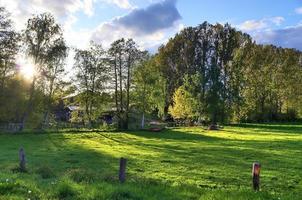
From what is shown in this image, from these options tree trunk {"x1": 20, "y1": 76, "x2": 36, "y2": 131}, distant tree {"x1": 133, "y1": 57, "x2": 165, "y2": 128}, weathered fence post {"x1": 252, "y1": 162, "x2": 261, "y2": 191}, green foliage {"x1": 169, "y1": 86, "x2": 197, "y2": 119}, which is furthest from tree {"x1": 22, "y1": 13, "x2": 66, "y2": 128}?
weathered fence post {"x1": 252, "y1": 162, "x2": 261, "y2": 191}

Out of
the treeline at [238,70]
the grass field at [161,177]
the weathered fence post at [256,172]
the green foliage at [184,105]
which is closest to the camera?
the grass field at [161,177]

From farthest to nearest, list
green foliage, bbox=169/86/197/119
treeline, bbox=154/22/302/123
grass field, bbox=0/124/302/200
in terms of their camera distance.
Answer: treeline, bbox=154/22/302/123
green foliage, bbox=169/86/197/119
grass field, bbox=0/124/302/200

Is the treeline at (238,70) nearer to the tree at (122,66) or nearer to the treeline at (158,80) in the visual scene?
the treeline at (158,80)

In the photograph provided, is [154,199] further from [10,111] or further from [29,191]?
[10,111]

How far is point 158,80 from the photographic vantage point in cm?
9194

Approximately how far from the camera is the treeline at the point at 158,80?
7175 cm

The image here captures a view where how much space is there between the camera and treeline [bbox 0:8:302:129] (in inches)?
2825

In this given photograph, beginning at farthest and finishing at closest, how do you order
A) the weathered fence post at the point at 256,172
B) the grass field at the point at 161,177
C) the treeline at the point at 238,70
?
the treeline at the point at 238,70
the weathered fence post at the point at 256,172
the grass field at the point at 161,177

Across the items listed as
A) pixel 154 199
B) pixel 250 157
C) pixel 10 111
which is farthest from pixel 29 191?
pixel 10 111

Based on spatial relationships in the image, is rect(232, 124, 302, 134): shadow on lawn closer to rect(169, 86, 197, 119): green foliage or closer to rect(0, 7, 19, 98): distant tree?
rect(169, 86, 197, 119): green foliage

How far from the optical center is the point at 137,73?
84.2 metres

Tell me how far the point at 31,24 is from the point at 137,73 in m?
22.9

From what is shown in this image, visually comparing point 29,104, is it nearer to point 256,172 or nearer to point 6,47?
point 6,47

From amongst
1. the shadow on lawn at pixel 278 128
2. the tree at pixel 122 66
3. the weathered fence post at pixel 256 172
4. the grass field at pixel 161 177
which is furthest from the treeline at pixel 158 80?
the weathered fence post at pixel 256 172
